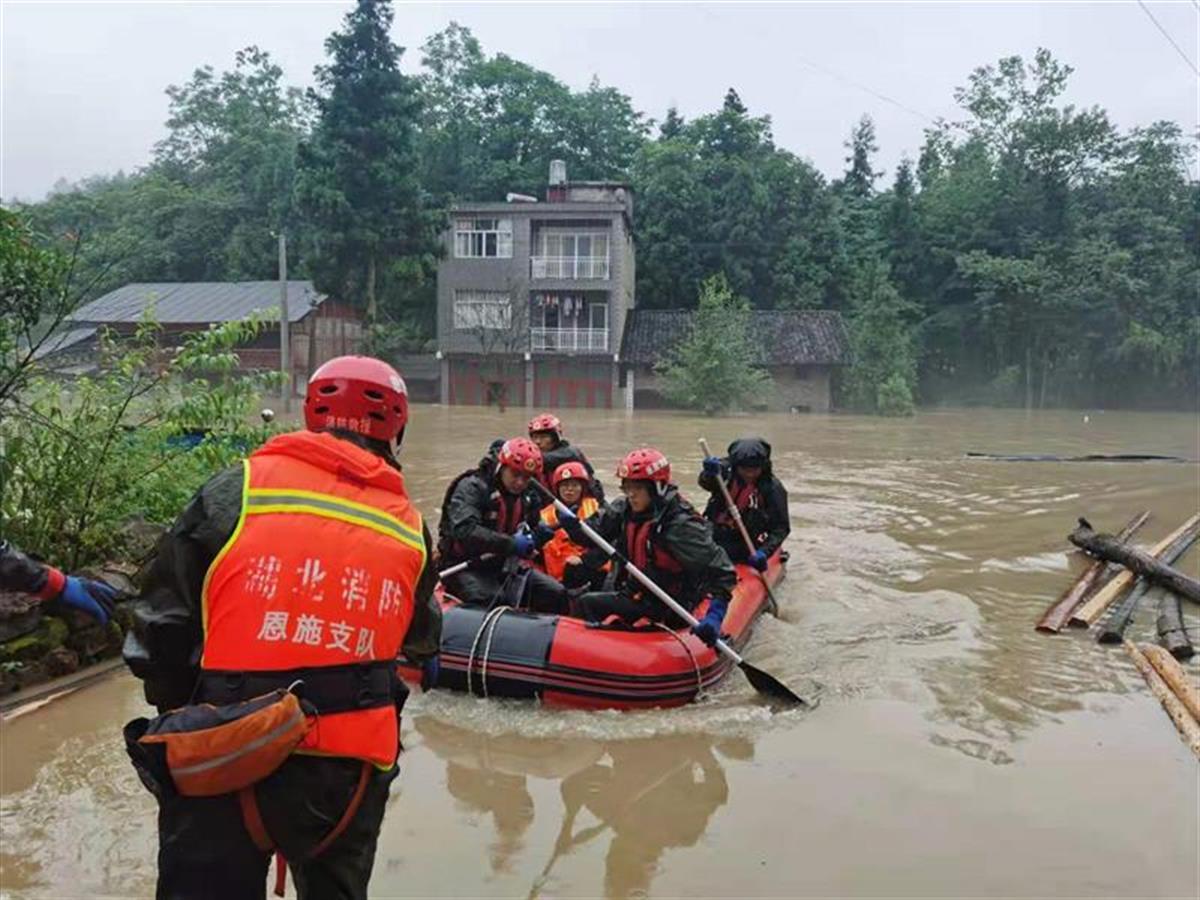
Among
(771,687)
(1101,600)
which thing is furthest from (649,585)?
(1101,600)

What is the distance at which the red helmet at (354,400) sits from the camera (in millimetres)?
2355

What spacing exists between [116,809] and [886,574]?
24.7 ft

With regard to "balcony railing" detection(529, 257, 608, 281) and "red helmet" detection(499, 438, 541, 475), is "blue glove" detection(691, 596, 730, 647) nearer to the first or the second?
"red helmet" detection(499, 438, 541, 475)

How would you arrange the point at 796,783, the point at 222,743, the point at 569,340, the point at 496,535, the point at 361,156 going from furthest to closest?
the point at 569,340, the point at 361,156, the point at 496,535, the point at 796,783, the point at 222,743

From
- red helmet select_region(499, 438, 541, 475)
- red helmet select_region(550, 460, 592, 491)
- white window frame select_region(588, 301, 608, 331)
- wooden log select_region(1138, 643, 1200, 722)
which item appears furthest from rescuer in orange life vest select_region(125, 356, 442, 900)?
white window frame select_region(588, 301, 608, 331)

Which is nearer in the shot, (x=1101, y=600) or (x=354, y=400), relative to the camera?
(x=354, y=400)

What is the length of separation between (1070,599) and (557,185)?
1220 inches

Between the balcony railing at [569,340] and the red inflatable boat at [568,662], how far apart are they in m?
30.5

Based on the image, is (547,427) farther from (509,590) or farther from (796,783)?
(796,783)

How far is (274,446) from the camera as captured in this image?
2227 millimetres

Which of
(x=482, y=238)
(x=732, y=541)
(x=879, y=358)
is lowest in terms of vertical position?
(x=732, y=541)

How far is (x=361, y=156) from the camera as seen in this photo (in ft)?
106

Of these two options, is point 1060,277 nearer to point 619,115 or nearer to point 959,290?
point 959,290

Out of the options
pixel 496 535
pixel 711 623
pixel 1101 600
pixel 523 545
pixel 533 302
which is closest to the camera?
pixel 711 623
